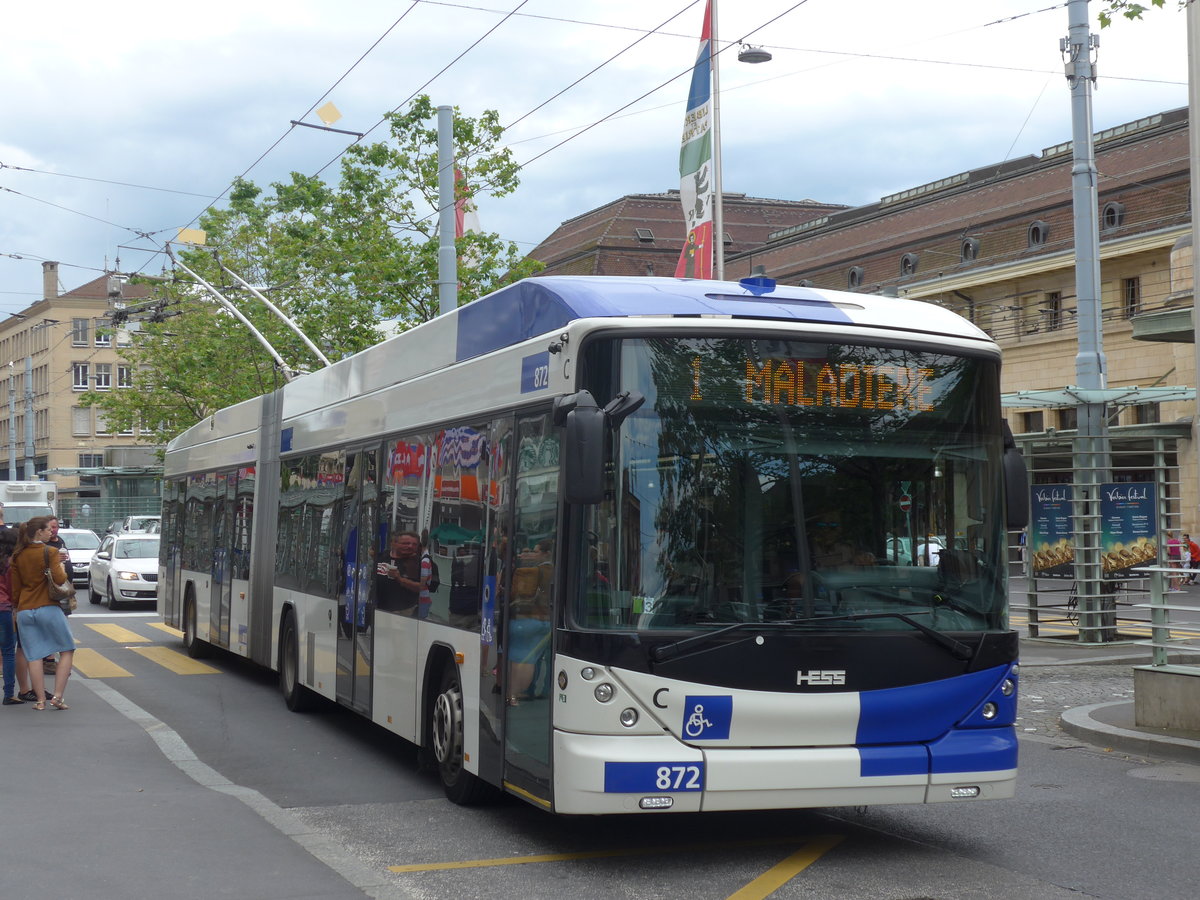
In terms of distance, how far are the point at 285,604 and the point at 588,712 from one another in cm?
723

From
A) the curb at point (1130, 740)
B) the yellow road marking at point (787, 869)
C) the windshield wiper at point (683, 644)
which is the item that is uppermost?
the windshield wiper at point (683, 644)

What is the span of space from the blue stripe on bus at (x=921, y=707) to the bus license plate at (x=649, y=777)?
0.90m

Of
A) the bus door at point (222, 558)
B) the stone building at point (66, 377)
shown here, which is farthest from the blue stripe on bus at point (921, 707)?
the stone building at point (66, 377)

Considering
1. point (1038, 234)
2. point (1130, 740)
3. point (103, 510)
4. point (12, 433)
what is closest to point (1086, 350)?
point (1130, 740)

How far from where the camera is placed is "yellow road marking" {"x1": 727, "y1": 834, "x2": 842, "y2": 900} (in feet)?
22.4

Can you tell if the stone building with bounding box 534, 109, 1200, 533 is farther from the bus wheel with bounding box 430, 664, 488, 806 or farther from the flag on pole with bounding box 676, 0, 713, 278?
the bus wheel with bounding box 430, 664, 488, 806

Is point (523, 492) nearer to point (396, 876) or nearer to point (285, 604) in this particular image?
point (396, 876)

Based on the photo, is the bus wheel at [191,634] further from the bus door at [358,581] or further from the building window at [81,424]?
the building window at [81,424]

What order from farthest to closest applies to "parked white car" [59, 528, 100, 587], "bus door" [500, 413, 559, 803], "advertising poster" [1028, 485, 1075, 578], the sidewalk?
"parked white car" [59, 528, 100, 587]
"advertising poster" [1028, 485, 1075, 578]
the sidewalk
"bus door" [500, 413, 559, 803]

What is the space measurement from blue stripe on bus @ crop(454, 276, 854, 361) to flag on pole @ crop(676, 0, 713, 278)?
12612 mm

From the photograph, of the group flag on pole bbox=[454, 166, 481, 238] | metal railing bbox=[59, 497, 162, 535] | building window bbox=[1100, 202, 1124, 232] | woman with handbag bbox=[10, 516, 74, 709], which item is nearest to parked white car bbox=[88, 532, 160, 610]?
flag on pole bbox=[454, 166, 481, 238]

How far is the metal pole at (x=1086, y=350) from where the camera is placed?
1902 centimetres

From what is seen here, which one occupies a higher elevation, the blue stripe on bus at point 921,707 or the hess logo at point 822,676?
the hess logo at point 822,676

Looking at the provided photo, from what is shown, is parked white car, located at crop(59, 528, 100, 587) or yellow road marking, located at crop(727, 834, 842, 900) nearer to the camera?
yellow road marking, located at crop(727, 834, 842, 900)
